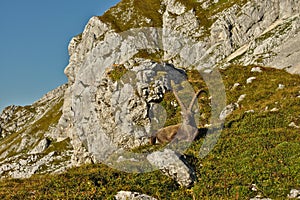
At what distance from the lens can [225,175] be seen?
1881 centimetres

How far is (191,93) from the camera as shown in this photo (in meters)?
39.6

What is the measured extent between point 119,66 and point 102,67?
49317mm

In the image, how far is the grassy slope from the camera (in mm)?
16766

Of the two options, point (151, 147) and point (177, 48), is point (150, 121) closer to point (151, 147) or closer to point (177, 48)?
point (151, 147)

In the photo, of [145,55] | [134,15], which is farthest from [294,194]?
[134,15]

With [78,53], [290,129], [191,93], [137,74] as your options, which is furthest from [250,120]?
[78,53]

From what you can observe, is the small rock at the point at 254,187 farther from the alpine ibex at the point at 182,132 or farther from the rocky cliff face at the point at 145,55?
the rocky cliff face at the point at 145,55

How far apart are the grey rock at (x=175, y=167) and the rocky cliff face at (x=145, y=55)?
44.7 feet

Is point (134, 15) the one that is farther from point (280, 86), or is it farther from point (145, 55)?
point (280, 86)

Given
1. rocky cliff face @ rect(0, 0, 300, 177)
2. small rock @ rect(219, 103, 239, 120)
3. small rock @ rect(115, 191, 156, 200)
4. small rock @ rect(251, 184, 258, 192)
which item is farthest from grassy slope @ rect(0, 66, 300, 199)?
rocky cliff face @ rect(0, 0, 300, 177)

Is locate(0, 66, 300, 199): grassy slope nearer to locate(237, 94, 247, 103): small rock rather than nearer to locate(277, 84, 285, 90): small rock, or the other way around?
locate(277, 84, 285, 90): small rock

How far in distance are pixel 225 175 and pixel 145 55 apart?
104m

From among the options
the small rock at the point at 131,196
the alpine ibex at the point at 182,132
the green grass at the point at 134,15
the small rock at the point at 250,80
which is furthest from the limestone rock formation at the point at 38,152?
the small rock at the point at 131,196

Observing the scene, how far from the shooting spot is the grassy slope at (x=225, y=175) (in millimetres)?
16766
